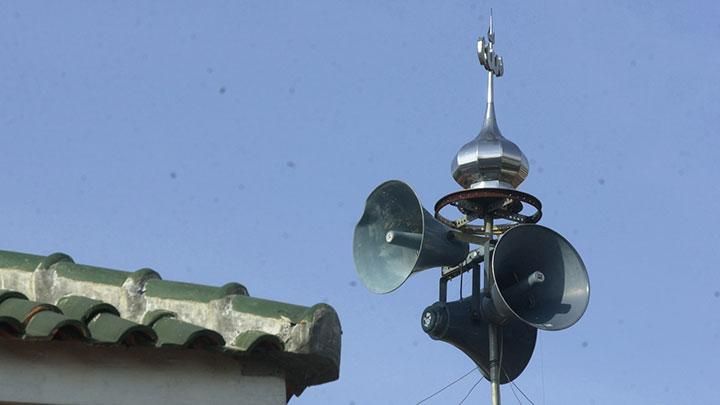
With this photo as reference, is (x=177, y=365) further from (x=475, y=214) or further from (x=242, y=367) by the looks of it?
(x=475, y=214)

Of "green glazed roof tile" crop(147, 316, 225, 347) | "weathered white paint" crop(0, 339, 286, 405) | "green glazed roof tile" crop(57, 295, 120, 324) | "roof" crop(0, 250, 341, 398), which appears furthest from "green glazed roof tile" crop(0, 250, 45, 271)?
"weathered white paint" crop(0, 339, 286, 405)

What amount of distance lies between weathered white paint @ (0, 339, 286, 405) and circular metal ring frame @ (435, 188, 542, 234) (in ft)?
56.8

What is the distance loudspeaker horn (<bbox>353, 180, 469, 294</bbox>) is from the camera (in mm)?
20859

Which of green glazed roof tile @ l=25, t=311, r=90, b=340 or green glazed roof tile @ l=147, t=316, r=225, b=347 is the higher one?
green glazed roof tile @ l=147, t=316, r=225, b=347

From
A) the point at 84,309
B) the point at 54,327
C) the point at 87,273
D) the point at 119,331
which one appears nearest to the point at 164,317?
the point at 84,309

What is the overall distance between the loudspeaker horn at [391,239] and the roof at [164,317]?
12.5m

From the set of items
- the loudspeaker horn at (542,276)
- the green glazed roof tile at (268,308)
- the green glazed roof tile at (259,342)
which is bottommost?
the green glazed roof tile at (259,342)

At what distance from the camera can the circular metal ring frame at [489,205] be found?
24266 mm

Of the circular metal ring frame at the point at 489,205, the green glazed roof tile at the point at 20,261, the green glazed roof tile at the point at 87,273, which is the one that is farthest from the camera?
the circular metal ring frame at the point at 489,205

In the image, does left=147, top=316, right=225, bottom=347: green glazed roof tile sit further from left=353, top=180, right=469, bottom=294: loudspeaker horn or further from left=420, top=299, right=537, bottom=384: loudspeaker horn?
left=420, top=299, right=537, bottom=384: loudspeaker horn

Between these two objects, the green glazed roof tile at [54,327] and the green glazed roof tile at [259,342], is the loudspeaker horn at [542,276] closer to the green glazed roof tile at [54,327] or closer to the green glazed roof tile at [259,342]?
the green glazed roof tile at [259,342]

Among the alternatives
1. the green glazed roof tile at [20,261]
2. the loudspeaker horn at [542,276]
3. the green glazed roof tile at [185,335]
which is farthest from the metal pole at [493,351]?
the green glazed roof tile at [185,335]

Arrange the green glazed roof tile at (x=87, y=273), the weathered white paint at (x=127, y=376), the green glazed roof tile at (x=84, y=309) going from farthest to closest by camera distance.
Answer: the green glazed roof tile at (x=87, y=273) < the green glazed roof tile at (x=84, y=309) < the weathered white paint at (x=127, y=376)

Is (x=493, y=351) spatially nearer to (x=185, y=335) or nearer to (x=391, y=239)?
(x=391, y=239)
